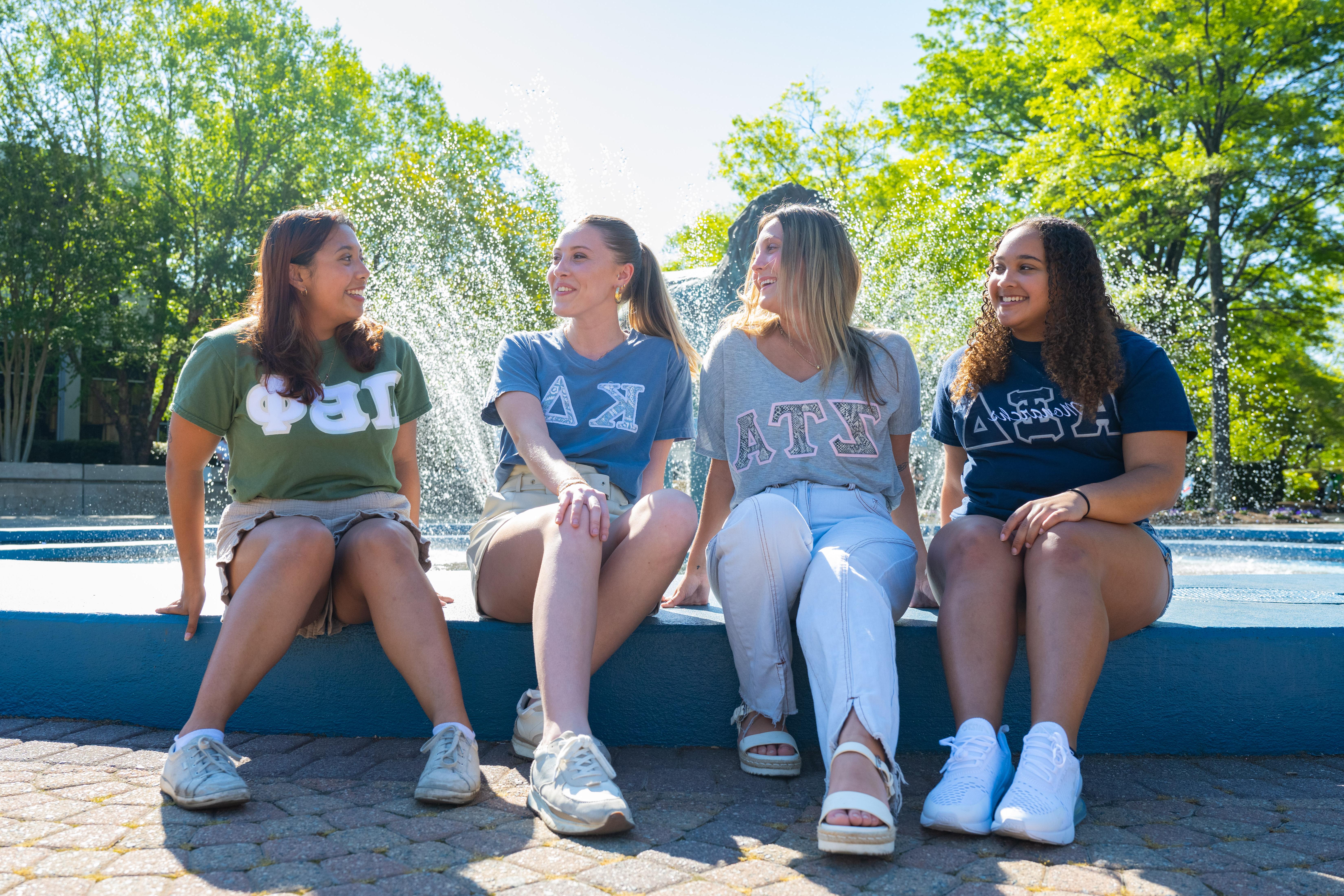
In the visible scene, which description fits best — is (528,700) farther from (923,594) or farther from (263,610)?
(923,594)

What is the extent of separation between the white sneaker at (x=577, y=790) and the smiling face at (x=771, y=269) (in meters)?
1.32

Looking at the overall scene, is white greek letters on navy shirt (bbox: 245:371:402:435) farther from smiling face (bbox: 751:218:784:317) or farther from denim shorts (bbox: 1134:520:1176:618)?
denim shorts (bbox: 1134:520:1176:618)

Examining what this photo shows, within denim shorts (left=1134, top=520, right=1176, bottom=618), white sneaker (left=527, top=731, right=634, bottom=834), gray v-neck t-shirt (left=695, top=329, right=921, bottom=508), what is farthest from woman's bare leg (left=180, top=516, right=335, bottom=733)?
denim shorts (left=1134, top=520, right=1176, bottom=618)

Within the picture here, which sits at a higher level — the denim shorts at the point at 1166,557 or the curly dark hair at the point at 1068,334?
the curly dark hair at the point at 1068,334

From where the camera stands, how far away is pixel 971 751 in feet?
6.46

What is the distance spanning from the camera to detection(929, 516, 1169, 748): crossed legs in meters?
2.04

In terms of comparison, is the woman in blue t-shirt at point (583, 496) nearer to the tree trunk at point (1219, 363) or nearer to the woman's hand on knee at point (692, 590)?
the woman's hand on knee at point (692, 590)

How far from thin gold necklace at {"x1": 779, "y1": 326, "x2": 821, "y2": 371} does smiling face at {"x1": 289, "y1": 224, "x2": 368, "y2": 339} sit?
3.87 feet

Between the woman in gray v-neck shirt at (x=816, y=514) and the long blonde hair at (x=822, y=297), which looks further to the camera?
the long blonde hair at (x=822, y=297)

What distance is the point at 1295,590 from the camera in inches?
151

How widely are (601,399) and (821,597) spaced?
97 cm

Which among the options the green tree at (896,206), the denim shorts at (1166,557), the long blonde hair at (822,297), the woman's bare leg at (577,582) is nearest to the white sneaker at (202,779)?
the woman's bare leg at (577,582)

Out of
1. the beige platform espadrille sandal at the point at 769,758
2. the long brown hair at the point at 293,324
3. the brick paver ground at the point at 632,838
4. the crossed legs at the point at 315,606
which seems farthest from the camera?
the long brown hair at the point at 293,324

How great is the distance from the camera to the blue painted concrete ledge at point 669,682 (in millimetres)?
2482
